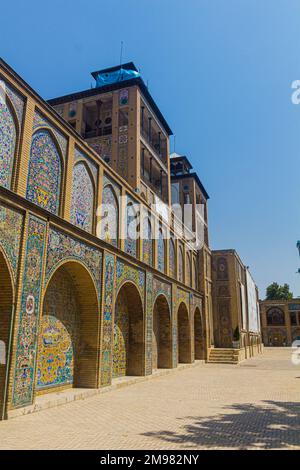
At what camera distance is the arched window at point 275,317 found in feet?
195

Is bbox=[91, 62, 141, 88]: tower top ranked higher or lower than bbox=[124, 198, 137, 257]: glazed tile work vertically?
higher

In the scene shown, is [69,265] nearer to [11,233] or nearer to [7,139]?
[11,233]

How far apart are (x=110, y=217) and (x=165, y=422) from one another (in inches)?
267

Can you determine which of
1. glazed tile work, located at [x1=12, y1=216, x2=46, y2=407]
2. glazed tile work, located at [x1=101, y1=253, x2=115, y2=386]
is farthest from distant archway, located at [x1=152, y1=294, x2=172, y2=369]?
glazed tile work, located at [x1=12, y1=216, x2=46, y2=407]

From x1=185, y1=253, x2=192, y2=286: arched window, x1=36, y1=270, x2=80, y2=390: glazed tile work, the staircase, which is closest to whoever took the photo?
x1=36, y1=270, x2=80, y2=390: glazed tile work

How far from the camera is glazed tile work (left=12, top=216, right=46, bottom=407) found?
6.85 m

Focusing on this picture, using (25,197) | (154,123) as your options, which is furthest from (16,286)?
(154,123)

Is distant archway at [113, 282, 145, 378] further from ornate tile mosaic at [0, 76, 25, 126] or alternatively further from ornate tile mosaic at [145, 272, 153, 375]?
ornate tile mosaic at [0, 76, 25, 126]

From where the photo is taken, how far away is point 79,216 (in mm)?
9992

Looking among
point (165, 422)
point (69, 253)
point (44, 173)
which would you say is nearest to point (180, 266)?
point (69, 253)

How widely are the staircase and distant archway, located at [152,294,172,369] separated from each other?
6672 millimetres

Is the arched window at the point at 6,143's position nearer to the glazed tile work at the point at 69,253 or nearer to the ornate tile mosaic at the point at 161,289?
the glazed tile work at the point at 69,253

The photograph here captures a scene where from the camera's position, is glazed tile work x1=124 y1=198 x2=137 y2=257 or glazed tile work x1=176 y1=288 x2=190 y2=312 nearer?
glazed tile work x1=124 y1=198 x2=137 y2=257

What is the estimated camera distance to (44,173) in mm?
8609
